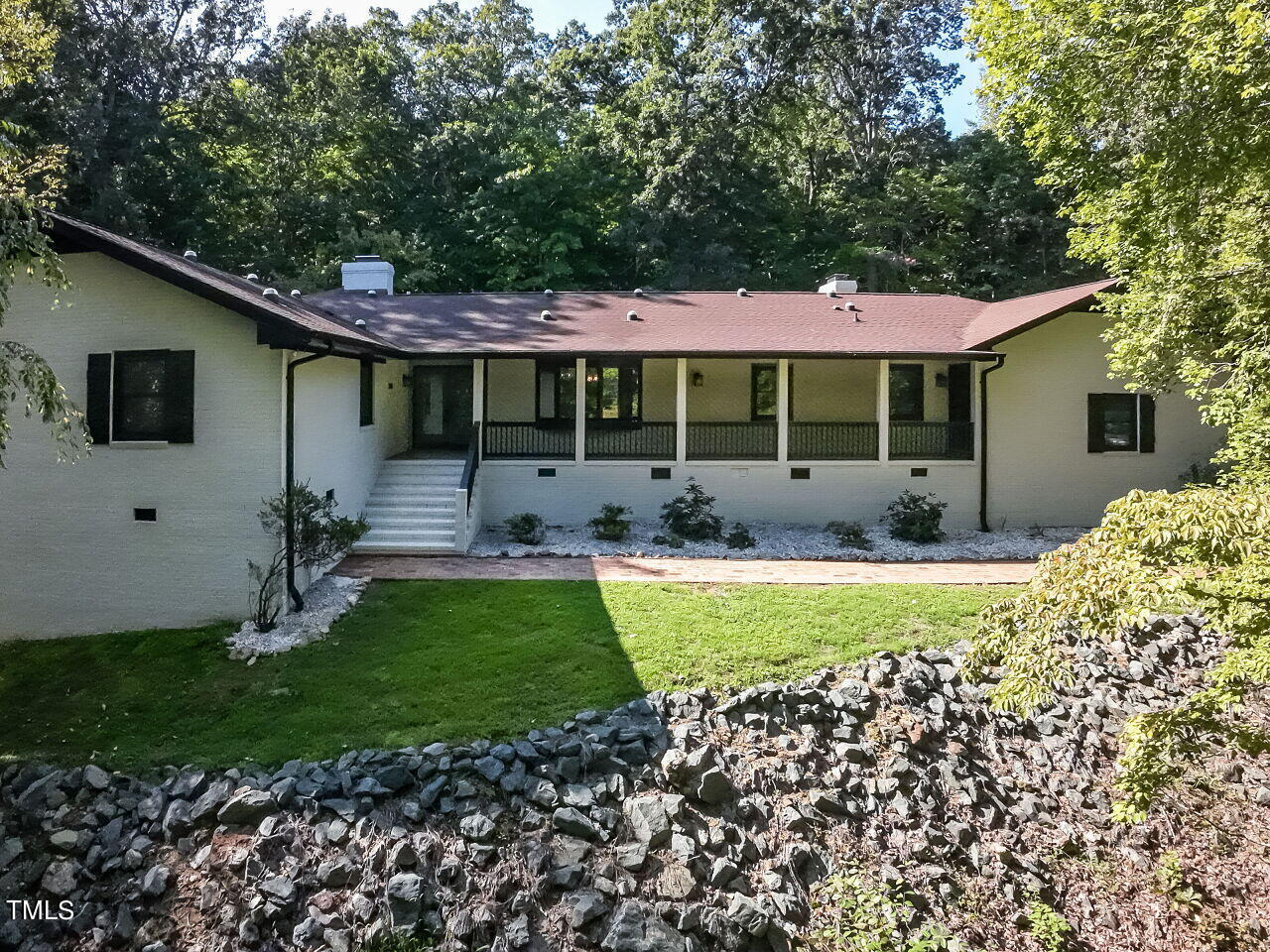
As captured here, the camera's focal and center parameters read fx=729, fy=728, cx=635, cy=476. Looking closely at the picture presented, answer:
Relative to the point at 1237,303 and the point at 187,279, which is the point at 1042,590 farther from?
the point at 187,279

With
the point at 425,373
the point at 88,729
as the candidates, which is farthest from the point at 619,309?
the point at 88,729

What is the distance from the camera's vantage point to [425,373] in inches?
649

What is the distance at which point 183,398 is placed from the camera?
8672 millimetres

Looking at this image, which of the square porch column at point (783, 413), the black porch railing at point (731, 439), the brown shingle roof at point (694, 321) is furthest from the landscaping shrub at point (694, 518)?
the brown shingle roof at point (694, 321)

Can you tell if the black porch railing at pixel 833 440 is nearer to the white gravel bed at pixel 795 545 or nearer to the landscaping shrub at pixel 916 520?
the landscaping shrub at pixel 916 520

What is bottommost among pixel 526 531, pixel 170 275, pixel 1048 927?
pixel 1048 927

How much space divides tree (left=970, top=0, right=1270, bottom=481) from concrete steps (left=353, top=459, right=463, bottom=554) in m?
10.4

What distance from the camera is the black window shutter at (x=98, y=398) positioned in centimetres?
880

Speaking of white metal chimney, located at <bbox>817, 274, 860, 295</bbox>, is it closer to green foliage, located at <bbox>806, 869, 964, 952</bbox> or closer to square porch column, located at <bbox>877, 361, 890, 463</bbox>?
square porch column, located at <bbox>877, 361, 890, 463</bbox>

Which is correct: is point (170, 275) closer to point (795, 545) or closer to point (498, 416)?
point (498, 416)

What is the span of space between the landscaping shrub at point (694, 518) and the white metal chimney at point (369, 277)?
33.8 ft

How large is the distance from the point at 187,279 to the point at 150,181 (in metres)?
19.8

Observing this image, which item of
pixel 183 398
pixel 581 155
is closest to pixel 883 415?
pixel 183 398

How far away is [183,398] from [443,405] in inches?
317
